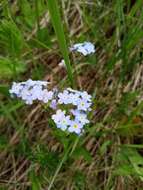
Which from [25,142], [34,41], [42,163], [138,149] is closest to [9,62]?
[34,41]

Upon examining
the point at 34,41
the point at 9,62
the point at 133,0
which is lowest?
the point at 9,62

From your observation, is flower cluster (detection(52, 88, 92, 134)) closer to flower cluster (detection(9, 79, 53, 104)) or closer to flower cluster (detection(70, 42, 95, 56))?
flower cluster (detection(9, 79, 53, 104))

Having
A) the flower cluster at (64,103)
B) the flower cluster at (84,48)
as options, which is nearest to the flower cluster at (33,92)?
the flower cluster at (64,103)

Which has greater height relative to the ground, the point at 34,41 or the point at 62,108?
the point at 34,41

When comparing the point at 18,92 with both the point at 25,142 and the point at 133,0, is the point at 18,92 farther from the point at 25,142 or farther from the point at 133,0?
the point at 133,0

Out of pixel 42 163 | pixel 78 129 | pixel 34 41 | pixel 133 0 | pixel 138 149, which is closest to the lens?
pixel 78 129

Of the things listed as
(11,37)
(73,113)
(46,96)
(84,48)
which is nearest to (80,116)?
(73,113)

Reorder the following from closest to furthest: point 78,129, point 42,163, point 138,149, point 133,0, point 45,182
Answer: point 78,129, point 42,163, point 45,182, point 138,149, point 133,0

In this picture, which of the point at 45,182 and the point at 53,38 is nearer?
the point at 45,182
